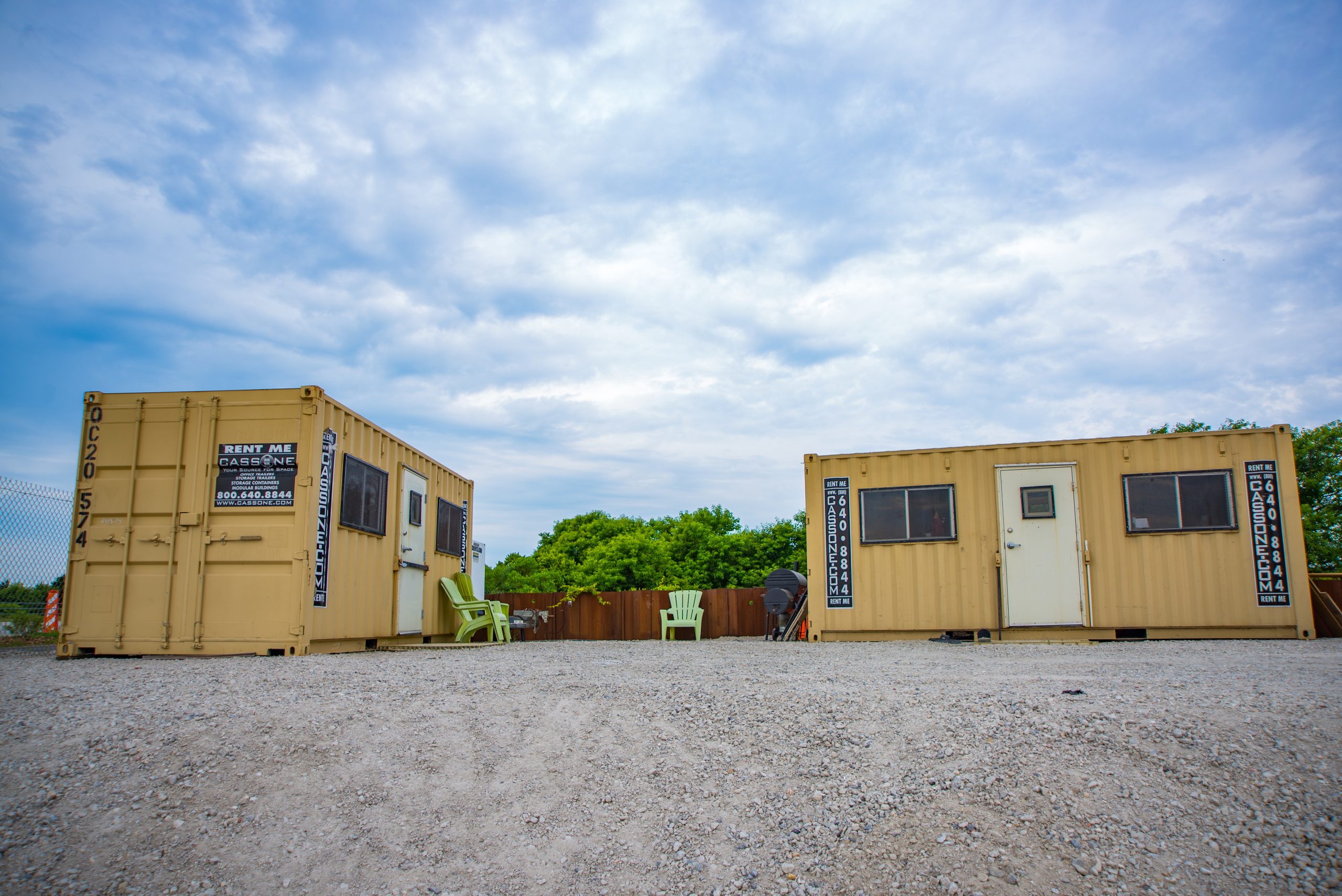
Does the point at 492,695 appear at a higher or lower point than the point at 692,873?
higher

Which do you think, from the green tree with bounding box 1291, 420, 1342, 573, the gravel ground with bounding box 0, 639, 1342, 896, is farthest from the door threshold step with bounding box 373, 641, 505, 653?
the green tree with bounding box 1291, 420, 1342, 573

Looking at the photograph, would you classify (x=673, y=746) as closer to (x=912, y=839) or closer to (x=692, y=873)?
(x=692, y=873)

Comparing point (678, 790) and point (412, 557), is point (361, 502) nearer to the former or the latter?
point (412, 557)

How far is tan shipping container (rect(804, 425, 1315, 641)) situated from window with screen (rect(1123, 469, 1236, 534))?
0.01 meters

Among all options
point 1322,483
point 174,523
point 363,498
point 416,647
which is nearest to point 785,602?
point 416,647

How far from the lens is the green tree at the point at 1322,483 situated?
20.8 m

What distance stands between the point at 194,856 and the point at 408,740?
1.14 m

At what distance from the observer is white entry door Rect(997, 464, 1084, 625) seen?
1025 cm

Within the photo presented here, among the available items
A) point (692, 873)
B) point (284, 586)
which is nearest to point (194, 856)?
point (692, 873)

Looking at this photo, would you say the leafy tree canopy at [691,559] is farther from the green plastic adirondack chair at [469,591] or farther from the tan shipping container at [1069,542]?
the tan shipping container at [1069,542]

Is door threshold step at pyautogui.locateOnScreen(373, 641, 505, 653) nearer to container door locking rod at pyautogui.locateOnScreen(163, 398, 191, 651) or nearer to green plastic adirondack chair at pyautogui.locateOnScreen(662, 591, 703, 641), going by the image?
container door locking rod at pyautogui.locateOnScreen(163, 398, 191, 651)

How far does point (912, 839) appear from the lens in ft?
10.4

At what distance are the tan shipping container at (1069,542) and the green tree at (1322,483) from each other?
13791 millimetres

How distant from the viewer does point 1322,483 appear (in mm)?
21859
